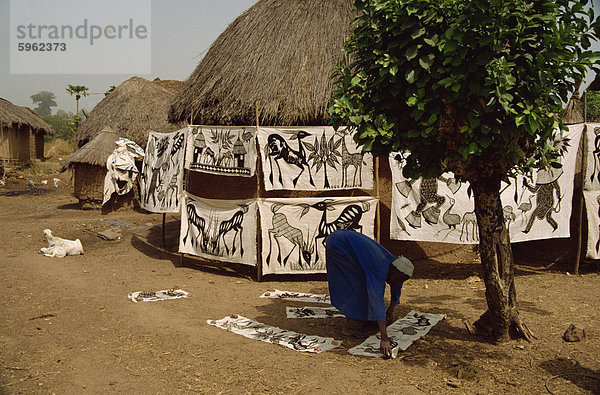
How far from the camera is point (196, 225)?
676cm

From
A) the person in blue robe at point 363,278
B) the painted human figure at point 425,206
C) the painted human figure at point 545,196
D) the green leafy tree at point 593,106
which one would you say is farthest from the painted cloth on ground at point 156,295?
the green leafy tree at point 593,106

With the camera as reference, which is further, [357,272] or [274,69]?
[274,69]

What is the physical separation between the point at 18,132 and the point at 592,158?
23210mm

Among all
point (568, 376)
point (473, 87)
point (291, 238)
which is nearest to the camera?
point (473, 87)

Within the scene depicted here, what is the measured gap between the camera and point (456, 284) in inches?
240

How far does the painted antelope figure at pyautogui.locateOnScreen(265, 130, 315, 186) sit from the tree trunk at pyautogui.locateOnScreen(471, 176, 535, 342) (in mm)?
2876

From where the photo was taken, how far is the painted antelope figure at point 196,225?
6656mm

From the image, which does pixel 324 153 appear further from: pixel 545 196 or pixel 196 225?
pixel 545 196

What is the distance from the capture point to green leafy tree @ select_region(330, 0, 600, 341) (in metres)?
2.98

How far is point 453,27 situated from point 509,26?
1.50ft

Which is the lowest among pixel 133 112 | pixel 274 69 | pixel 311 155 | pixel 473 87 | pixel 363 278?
pixel 363 278

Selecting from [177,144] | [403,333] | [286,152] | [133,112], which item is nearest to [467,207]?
[286,152]

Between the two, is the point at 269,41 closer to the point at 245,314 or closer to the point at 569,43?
the point at 245,314

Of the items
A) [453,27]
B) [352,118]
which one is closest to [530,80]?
[453,27]
